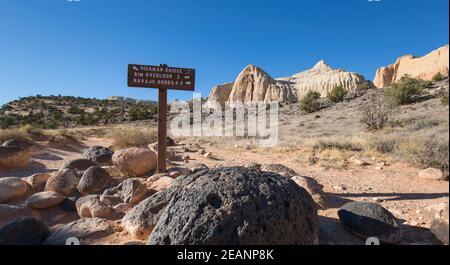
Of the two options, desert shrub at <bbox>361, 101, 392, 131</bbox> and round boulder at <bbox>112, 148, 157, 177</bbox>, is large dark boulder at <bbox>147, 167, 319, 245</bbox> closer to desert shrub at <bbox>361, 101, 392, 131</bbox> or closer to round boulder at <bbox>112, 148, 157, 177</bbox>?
round boulder at <bbox>112, 148, 157, 177</bbox>

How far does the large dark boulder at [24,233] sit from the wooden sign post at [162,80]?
10.0ft

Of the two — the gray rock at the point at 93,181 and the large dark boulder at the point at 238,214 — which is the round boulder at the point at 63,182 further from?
the large dark boulder at the point at 238,214

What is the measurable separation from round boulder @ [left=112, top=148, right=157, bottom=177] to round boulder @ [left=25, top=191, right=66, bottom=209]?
72.0 inches

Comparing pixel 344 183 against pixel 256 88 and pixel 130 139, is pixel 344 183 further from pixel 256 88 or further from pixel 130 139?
pixel 256 88

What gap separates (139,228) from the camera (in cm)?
318

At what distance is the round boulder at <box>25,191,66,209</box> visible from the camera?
14.1ft

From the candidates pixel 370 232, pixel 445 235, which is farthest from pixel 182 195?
pixel 445 235

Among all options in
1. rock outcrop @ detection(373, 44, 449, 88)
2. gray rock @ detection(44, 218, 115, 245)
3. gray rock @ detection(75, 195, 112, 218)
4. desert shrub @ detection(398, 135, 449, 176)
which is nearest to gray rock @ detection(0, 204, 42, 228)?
gray rock @ detection(75, 195, 112, 218)

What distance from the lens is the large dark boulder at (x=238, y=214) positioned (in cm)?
227

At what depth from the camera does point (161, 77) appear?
6.19 meters

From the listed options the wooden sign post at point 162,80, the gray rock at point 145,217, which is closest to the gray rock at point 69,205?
the gray rock at point 145,217

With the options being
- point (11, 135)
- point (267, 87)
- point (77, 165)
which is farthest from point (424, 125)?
point (267, 87)
